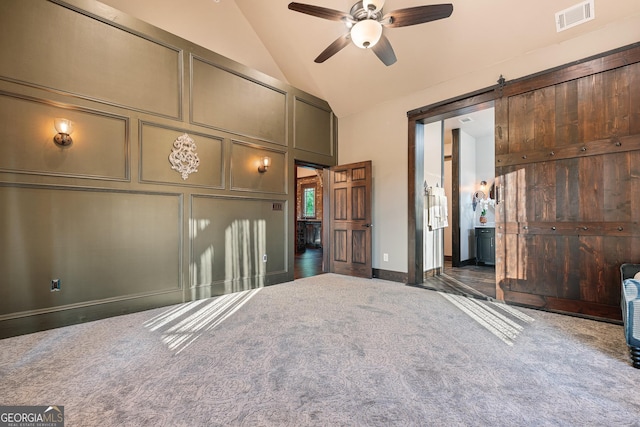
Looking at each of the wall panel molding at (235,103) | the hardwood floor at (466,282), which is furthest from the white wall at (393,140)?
the wall panel molding at (235,103)

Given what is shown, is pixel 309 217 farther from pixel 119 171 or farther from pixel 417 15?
pixel 417 15

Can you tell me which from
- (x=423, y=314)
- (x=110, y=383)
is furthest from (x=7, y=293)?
(x=423, y=314)

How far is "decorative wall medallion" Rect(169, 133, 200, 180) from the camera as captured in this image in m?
3.70

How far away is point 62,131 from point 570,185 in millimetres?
5303

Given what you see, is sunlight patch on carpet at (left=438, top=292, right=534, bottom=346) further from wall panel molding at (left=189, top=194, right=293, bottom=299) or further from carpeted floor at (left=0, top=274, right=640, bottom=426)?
wall panel molding at (left=189, top=194, right=293, bottom=299)

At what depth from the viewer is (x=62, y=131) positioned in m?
2.85

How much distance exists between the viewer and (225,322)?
2.98 meters

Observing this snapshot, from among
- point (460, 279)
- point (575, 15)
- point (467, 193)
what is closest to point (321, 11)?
point (575, 15)

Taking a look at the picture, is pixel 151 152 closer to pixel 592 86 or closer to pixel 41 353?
pixel 41 353

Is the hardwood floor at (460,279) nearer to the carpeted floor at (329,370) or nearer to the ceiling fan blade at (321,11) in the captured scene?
the carpeted floor at (329,370)

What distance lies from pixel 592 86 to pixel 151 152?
4961 millimetres

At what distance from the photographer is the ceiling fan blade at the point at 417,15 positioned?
270 cm

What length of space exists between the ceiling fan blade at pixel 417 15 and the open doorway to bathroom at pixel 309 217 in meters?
5.06

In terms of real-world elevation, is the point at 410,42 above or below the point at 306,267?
above
